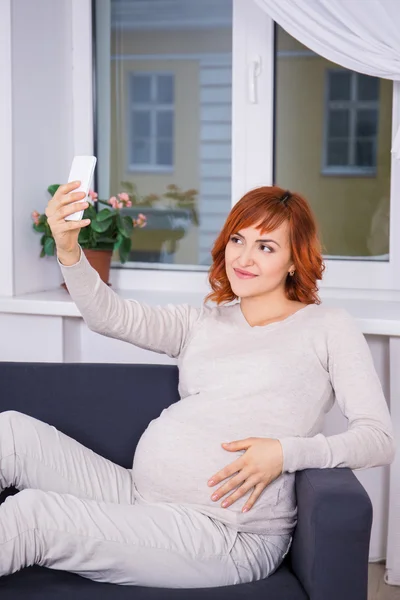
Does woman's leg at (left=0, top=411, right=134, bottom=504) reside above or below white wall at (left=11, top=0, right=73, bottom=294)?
below

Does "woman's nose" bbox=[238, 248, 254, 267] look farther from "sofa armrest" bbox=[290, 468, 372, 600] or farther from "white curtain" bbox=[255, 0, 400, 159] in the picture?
"white curtain" bbox=[255, 0, 400, 159]

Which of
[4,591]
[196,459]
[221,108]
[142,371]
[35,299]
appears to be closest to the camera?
[4,591]

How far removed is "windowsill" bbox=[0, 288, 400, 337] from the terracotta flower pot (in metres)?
0.11

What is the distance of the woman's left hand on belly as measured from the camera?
1.76 meters

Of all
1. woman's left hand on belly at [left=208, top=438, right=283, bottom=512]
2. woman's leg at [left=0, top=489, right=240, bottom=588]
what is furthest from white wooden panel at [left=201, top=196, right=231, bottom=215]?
woman's leg at [left=0, top=489, right=240, bottom=588]

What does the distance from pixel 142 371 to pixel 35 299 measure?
77 cm

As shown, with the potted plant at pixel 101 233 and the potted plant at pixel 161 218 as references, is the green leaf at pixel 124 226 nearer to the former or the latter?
the potted plant at pixel 101 233

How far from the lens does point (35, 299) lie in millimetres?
2850

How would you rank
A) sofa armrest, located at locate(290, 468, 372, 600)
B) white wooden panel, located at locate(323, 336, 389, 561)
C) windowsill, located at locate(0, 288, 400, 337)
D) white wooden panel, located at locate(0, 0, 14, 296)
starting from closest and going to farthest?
sofa armrest, located at locate(290, 468, 372, 600) < windowsill, located at locate(0, 288, 400, 337) < white wooden panel, located at locate(323, 336, 389, 561) < white wooden panel, located at locate(0, 0, 14, 296)

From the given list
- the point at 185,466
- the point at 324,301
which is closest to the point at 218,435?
the point at 185,466

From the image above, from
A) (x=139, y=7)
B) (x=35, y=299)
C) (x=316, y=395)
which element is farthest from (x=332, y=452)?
(x=139, y=7)

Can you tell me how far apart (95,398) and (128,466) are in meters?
0.19

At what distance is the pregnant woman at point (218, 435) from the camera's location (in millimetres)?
1701

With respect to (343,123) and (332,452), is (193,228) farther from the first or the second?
(332,452)
